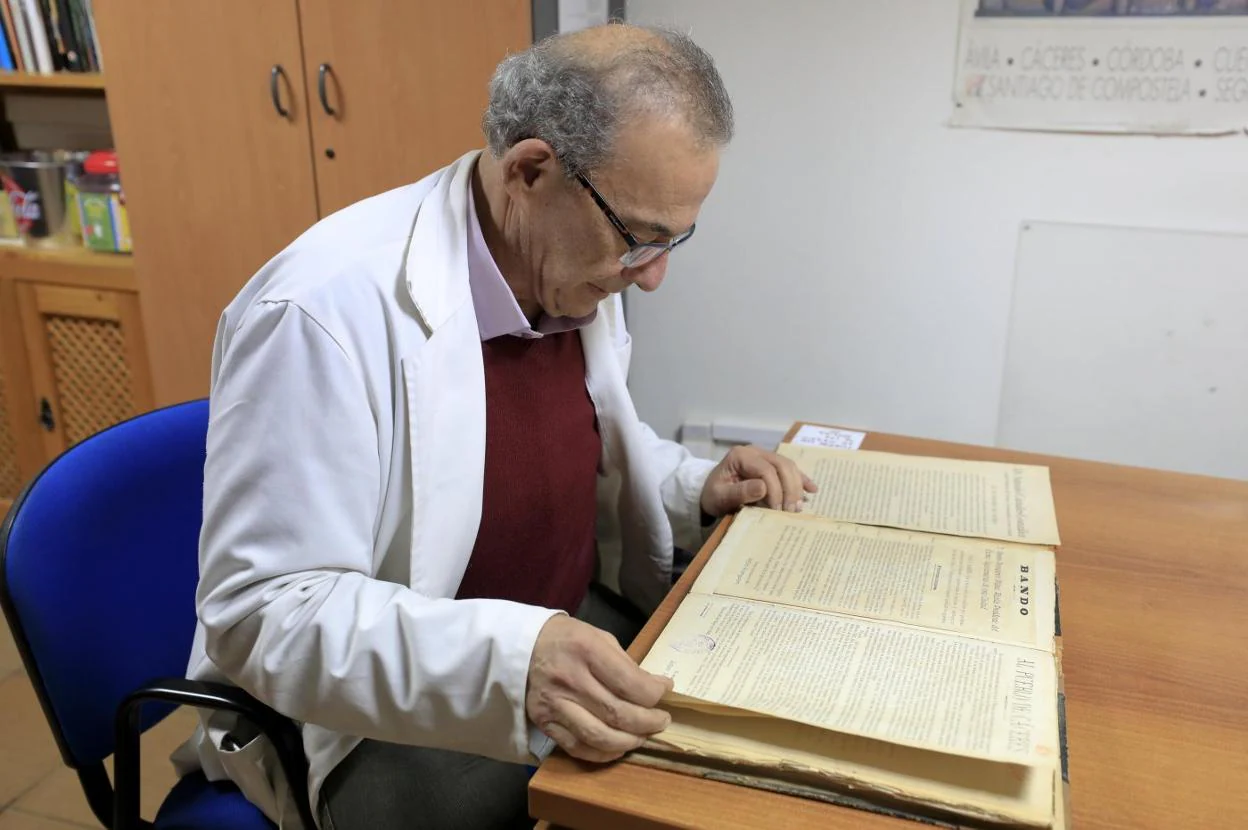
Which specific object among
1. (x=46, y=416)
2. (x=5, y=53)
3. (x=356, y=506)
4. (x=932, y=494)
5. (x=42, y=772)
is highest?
(x=5, y=53)

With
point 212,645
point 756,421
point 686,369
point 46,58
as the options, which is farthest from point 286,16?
point 212,645

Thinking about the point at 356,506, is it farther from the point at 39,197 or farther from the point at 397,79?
the point at 39,197

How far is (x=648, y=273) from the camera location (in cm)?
104

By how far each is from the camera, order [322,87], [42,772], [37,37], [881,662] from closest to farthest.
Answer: [881,662], [42,772], [322,87], [37,37]

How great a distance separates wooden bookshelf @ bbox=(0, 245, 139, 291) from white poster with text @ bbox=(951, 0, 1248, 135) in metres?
2.02

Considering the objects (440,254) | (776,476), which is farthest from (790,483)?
(440,254)

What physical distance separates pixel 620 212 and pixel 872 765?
55cm

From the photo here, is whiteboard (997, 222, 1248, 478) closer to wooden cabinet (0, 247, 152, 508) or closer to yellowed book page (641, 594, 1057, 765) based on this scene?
yellowed book page (641, 594, 1057, 765)

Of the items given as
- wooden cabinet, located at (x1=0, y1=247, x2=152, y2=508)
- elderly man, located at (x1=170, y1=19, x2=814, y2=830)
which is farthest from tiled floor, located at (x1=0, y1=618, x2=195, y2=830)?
elderly man, located at (x1=170, y1=19, x2=814, y2=830)


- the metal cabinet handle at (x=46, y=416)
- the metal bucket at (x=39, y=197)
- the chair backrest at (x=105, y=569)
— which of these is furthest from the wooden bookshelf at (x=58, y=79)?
the chair backrest at (x=105, y=569)

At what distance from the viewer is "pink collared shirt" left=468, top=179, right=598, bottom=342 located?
1058 millimetres

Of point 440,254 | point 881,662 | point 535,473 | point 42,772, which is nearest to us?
point 881,662

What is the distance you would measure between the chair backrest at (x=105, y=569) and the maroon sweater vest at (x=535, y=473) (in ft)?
1.20

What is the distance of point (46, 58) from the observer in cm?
244
